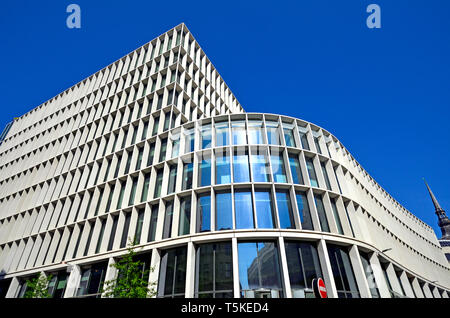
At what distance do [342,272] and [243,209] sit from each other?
778 centimetres

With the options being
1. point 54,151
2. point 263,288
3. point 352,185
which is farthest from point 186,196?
point 54,151

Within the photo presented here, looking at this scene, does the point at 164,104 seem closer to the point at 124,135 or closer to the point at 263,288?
the point at 124,135

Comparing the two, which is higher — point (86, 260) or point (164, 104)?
point (164, 104)

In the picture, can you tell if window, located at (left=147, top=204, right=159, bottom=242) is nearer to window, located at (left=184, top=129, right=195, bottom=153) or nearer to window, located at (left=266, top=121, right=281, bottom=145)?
window, located at (left=184, top=129, right=195, bottom=153)

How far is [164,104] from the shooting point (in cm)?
2900

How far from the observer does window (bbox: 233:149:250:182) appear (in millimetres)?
20125

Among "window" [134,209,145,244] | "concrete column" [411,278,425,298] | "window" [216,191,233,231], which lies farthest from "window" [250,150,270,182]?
"concrete column" [411,278,425,298]

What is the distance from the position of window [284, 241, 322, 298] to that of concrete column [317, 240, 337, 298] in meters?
0.32

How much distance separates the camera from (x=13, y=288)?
25.3 metres

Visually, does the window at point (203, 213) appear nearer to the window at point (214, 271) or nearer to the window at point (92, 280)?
the window at point (214, 271)

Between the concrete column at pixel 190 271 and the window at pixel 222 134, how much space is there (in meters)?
8.80

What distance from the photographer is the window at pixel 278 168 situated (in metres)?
20.2

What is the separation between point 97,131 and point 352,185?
3018 centimetres
